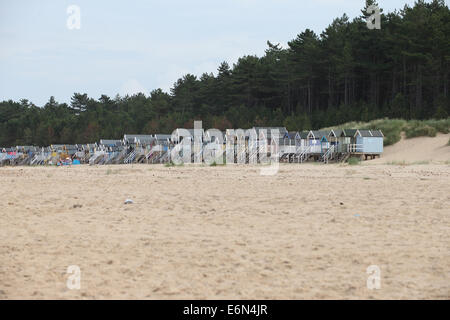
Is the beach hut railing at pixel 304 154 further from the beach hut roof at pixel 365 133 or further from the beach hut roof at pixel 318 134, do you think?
the beach hut roof at pixel 365 133

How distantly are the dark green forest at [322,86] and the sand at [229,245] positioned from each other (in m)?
37.7

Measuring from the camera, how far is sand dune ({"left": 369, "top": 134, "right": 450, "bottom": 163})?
34.1 metres

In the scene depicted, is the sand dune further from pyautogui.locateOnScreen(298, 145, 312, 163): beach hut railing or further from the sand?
the sand

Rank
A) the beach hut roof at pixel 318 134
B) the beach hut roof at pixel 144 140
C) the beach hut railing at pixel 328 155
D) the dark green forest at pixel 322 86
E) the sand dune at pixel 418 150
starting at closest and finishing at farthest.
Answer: the sand dune at pixel 418 150
the beach hut railing at pixel 328 155
the beach hut roof at pixel 318 134
the dark green forest at pixel 322 86
the beach hut roof at pixel 144 140

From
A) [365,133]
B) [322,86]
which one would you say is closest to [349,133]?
[365,133]

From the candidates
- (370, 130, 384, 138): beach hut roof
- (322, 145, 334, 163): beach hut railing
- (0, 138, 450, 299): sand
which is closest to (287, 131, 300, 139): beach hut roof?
(322, 145, 334, 163): beach hut railing

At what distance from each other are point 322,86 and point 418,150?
33.2m

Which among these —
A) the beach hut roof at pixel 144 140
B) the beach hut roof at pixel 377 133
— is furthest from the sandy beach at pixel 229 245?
the beach hut roof at pixel 144 140

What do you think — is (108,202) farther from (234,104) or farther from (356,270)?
(234,104)

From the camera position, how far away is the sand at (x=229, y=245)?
5535mm

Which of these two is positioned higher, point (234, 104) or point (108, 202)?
point (234, 104)
